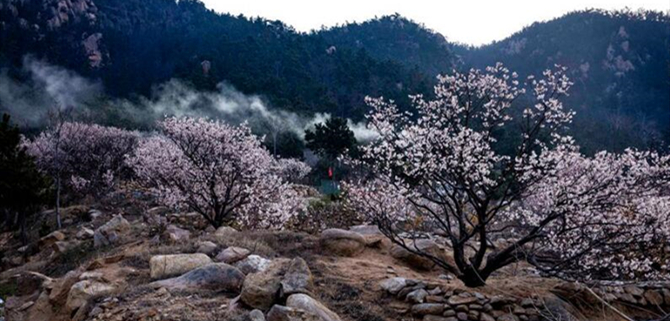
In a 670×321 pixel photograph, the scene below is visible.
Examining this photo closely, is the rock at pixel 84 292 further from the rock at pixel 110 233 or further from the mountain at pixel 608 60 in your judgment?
the mountain at pixel 608 60


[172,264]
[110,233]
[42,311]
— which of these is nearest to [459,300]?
[172,264]

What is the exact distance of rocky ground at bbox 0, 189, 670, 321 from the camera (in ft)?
19.6

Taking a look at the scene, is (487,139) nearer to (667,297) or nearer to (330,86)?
(667,297)

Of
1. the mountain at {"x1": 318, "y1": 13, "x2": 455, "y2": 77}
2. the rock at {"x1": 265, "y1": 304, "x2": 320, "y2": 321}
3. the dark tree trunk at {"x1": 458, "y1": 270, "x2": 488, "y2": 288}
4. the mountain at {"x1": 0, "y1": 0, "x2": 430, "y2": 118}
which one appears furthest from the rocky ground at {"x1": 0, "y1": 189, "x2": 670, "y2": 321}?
the mountain at {"x1": 318, "y1": 13, "x2": 455, "y2": 77}

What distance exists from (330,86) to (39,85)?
131 ft

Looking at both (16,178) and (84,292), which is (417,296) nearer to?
(84,292)

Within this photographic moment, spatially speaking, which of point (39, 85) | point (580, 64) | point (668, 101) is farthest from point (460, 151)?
point (580, 64)

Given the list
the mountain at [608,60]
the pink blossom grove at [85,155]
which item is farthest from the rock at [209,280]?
the mountain at [608,60]

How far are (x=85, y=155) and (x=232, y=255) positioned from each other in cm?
2685

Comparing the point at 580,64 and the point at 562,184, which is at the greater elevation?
the point at 580,64

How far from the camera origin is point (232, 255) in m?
8.66

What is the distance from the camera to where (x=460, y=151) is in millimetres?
8305

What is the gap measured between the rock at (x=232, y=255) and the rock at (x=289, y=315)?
11.6ft

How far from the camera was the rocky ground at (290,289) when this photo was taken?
5.99 m
